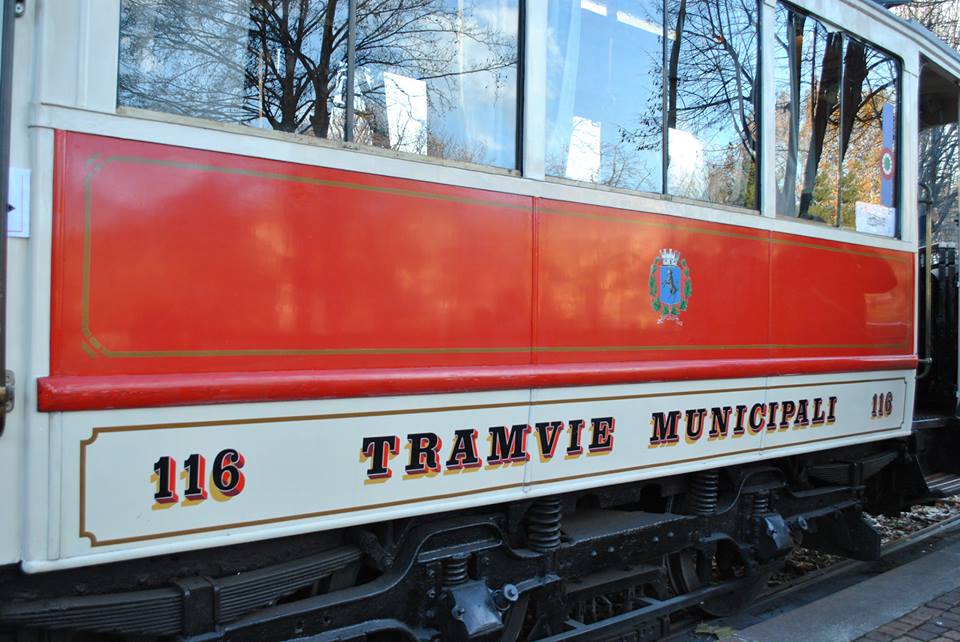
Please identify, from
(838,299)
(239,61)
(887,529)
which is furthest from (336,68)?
(887,529)

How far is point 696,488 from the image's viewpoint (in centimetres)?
376

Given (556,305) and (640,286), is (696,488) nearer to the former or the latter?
(640,286)

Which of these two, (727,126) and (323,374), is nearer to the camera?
(323,374)

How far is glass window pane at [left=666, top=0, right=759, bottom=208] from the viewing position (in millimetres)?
3471

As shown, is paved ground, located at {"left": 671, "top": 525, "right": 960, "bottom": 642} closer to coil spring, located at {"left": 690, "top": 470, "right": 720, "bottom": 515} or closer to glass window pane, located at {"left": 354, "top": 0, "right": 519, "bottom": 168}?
coil spring, located at {"left": 690, "top": 470, "right": 720, "bottom": 515}

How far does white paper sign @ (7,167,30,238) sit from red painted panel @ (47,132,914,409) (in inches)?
2.7

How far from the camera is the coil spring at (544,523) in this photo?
10.2ft

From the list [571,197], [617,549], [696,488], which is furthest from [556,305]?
[696,488]

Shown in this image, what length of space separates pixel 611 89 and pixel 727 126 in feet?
2.52

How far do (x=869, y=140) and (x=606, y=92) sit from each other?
88.1 inches

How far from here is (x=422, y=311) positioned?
2562 mm

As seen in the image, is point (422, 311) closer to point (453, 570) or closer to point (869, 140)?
point (453, 570)

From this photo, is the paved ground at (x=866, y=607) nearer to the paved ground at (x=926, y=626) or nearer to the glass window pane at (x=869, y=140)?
the paved ground at (x=926, y=626)

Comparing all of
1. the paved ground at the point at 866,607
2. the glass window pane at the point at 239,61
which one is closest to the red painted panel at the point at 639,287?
the glass window pane at the point at 239,61
